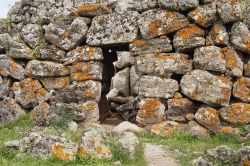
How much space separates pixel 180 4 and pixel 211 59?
1698mm

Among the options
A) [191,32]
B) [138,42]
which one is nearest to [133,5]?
[138,42]

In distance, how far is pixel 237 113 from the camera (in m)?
Answer: 11.2

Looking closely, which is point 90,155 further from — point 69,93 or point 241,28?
point 241,28

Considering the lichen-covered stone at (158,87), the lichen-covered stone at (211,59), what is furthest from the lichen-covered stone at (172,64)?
the lichen-covered stone at (211,59)

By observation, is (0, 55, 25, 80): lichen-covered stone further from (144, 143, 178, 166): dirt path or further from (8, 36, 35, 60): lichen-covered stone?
(144, 143, 178, 166): dirt path

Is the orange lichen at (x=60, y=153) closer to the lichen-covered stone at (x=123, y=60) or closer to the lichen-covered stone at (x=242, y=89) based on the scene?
the lichen-covered stone at (x=242, y=89)

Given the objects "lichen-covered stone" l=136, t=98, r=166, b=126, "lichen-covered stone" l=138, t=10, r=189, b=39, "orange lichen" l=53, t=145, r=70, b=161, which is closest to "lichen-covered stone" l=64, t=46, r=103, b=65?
"lichen-covered stone" l=138, t=10, r=189, b=39

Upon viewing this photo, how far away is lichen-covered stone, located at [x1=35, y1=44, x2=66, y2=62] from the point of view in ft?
41.4

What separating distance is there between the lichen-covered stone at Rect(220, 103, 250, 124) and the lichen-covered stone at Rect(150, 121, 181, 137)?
124cm

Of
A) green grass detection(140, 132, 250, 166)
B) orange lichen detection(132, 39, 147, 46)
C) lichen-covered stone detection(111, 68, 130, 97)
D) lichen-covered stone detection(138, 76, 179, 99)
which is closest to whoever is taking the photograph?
green grass detection(140, 132, 250, 166)

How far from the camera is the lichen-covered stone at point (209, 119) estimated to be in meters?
11.3

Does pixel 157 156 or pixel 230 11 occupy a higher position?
pixel 230 11

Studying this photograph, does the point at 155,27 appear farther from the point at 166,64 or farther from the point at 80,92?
the point at 80,92

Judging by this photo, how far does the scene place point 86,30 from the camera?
12.5 metres
